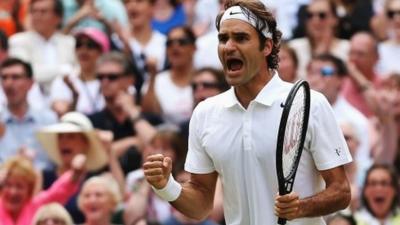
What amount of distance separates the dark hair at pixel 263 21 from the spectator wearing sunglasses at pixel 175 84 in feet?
17.3

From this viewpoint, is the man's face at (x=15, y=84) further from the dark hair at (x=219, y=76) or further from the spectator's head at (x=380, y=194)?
the spectator's head at (x=380, y=194)

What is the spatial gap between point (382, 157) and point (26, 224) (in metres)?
2.96

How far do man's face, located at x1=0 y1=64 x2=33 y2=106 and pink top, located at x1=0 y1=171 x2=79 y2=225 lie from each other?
4.02 feet

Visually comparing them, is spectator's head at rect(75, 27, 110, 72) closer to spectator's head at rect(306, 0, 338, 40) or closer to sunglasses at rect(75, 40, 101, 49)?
sunglasses at rect(75, 40, 101, 49)

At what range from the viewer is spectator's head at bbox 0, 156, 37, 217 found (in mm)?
10852

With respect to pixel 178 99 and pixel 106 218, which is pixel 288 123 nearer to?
pixel 106 218

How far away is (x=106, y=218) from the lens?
1073cm

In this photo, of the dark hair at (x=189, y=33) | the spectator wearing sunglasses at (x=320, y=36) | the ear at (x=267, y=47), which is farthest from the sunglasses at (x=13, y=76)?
the ear at (x=267, y=47)

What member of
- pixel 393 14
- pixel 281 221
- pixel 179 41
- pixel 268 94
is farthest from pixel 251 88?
pixel 393 14

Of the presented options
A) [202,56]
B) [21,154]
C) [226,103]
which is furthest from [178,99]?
[226,103]

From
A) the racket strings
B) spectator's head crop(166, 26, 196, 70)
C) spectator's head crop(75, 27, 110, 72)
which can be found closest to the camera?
the racket strings

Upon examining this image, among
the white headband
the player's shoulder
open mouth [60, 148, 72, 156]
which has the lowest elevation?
open mouth [60, 148, 72, 156]

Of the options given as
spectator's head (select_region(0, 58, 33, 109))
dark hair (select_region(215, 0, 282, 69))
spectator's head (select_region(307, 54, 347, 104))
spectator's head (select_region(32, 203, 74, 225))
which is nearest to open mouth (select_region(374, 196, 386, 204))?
spectator's head (select_region(307, 54, 347, 104))

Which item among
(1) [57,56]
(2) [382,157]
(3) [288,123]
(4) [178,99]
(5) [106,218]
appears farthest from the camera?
(1) [57,56]
